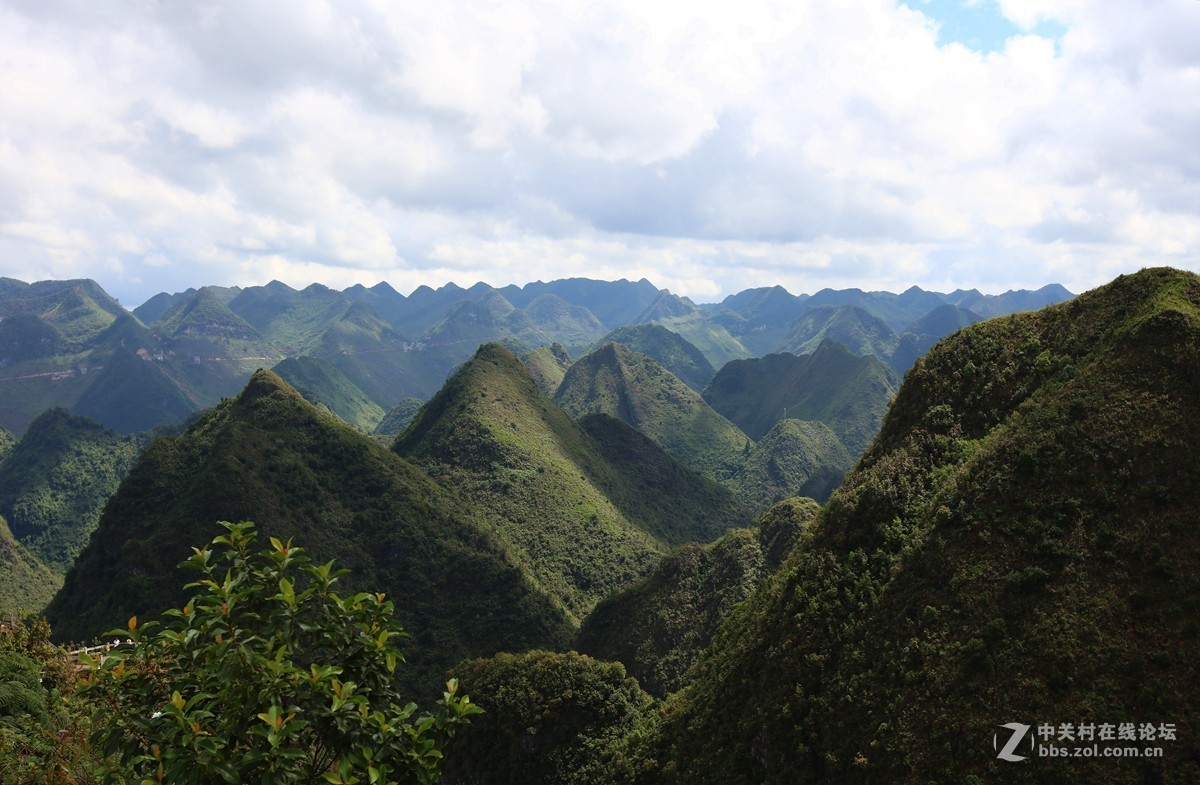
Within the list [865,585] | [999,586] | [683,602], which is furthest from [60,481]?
[999,586]

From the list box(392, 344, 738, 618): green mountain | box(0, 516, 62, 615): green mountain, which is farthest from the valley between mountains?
box(0, 516, 62, 615): green mountain

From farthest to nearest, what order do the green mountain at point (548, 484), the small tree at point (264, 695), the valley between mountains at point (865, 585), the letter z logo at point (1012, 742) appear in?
the green mountain at point (548, 484) < the valley between mountains at point (865, 585) < the letter z logo at point (1012, 742) < the small tree at point (264, 695)

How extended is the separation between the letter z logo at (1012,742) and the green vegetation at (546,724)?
2912 cm

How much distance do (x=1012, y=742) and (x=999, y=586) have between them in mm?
8479

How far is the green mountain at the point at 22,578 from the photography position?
11288 centimetres

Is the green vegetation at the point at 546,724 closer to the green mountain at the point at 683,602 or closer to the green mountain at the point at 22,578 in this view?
the green mountain at the point at 683,602

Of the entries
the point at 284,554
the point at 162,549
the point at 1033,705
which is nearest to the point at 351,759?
the point at 284,554

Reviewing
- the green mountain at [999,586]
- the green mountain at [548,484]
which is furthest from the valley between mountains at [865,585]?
the green mountain at [548,484]

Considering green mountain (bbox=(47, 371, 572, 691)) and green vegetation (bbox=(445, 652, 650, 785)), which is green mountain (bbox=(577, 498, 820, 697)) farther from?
green vegetation (bbox=(445, 652, 650, 785))

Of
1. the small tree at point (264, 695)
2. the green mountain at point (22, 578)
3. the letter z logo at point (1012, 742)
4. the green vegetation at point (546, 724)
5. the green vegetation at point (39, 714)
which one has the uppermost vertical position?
the small tree at point (264, 695)

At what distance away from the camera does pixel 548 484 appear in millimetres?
127562

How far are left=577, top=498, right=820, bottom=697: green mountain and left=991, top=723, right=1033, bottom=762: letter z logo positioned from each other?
141 feet

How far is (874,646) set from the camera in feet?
130

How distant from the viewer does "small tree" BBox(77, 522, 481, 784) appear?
8.04 meters
